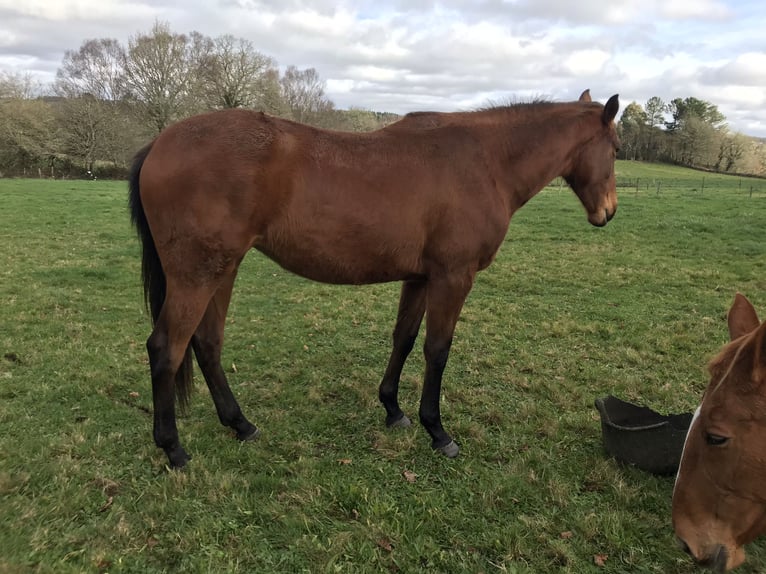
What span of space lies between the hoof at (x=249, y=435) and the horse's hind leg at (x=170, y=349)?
43 centimetres

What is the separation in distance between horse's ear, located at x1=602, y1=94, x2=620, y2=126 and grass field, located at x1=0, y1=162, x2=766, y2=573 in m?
2.42

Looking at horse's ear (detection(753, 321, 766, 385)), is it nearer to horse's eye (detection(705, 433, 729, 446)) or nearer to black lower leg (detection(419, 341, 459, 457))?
horse's eye (detection(705, 433, 729, 446))

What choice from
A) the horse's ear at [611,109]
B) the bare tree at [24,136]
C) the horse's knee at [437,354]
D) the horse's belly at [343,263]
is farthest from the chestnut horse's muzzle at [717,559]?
the bare tree at [24,136]

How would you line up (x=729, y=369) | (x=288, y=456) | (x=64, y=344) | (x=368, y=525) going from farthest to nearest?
1. (x=64, y=344)
2. (x=288, y=456)
3. (x=368, y=525)
4. (x=729, y=369)

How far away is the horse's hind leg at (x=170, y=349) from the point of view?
10.3 feet

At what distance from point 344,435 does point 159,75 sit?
126 ft

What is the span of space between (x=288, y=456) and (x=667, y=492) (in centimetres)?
254

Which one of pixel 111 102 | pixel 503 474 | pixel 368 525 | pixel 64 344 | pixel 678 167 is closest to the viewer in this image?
pixel 368 525

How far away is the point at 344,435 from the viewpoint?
3.84 meters

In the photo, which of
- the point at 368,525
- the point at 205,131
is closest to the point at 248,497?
the point at 368,525

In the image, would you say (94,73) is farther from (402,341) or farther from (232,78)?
(402,341)

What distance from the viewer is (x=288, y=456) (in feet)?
11.5

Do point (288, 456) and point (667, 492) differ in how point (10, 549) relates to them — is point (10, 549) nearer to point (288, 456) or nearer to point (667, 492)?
point (288, 456)

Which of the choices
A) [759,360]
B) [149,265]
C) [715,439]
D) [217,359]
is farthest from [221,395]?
[759,360]
